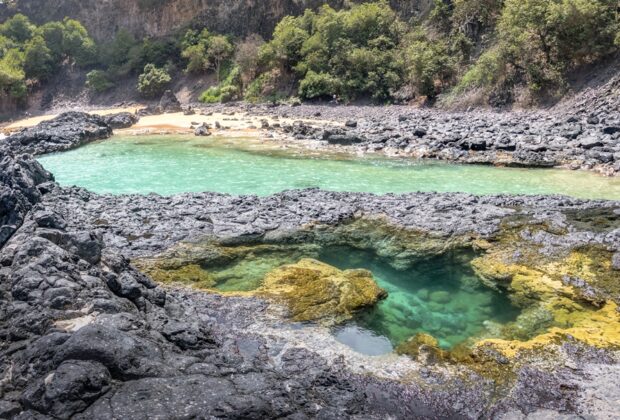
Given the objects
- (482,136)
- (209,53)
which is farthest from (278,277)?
(209,53)

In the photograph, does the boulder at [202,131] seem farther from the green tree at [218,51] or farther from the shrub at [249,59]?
the green tree at [218,51]

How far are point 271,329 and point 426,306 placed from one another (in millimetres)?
2956

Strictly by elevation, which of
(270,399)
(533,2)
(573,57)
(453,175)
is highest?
(533,2)

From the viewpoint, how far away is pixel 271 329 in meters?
8.02

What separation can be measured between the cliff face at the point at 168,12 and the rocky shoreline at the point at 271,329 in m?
33.1

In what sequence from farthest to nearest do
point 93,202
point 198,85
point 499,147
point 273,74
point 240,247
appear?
point 198,85
point 273,74
point 499,147
point 93,202
point 240,247

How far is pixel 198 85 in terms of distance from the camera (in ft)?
160

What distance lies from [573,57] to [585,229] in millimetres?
19043

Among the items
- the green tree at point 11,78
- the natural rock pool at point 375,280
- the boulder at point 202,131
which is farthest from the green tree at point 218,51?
the natural rock pool at point 375,280

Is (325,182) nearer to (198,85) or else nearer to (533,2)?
(533,2)

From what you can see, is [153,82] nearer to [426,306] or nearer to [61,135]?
[61,135]

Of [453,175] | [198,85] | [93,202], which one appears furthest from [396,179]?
[198,85]

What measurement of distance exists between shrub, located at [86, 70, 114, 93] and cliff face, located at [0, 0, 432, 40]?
8971 millimetres

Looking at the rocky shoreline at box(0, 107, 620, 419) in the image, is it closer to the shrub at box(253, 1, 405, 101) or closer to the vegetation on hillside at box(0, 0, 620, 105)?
the vegetation on hillside at box(0, 0, 620, 105)
